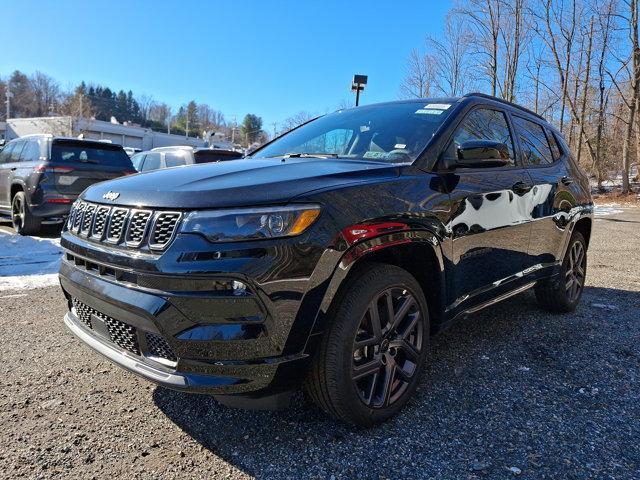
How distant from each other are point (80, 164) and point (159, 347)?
22.8 feet

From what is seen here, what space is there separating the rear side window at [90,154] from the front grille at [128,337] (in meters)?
6.32

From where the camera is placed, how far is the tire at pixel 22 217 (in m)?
7.73

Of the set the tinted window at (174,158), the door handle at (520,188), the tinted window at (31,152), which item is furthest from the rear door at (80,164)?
the door handle at (520,188)

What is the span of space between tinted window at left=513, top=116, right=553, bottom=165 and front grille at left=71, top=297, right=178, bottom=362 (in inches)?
119

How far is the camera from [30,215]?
303 inches

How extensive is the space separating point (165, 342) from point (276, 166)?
1.08 meters

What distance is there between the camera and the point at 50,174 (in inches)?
303

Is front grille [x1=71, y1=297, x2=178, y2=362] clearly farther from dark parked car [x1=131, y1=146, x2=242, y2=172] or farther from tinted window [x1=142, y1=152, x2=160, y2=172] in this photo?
tinted window [x1=142, y1=152, x2=160, y2=172]

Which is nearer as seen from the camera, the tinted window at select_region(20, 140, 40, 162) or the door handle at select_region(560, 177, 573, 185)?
the door handle at select_region(560, 177, 573, 185)

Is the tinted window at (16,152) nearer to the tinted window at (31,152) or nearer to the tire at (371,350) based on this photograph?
the tinted window at (31,152)

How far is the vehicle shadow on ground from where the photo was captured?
2.18 meters

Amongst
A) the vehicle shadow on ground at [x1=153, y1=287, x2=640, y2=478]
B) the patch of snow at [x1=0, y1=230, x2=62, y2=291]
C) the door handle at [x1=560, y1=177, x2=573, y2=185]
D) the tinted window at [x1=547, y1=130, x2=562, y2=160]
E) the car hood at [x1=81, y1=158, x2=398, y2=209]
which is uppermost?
the tinted window at [x1=547, y1=130, x2=562, y2=160]

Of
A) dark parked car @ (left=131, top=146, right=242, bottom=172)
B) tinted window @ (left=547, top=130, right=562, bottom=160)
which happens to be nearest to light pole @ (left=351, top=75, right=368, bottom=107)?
dark parked car @ (left=131, top=146, right=242, bottom=172)

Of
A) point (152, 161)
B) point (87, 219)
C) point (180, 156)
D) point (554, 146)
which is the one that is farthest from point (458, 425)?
point (152, 161)
